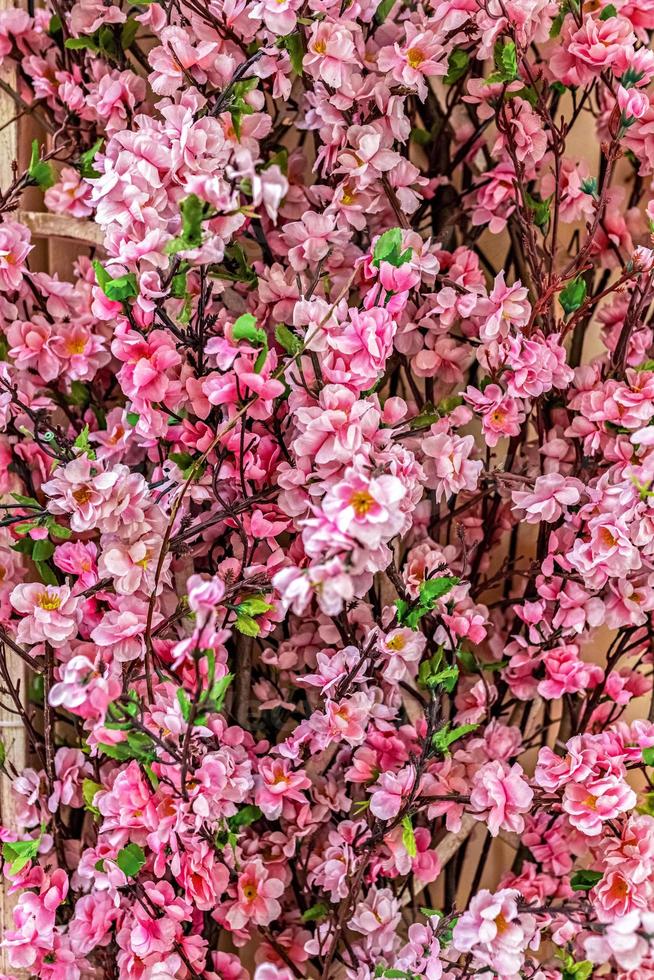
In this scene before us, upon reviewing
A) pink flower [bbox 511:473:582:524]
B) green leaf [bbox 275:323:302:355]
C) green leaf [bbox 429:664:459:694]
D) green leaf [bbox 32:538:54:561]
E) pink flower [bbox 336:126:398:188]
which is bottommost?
green leaf [bbox 429:664:459:694]

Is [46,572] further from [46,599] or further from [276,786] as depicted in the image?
[276,786]

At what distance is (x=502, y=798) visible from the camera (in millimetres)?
974

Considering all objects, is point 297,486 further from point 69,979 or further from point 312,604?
point 69,979

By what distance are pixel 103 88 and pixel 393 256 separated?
15.9 inches

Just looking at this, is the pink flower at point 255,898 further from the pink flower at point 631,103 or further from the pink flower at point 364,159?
the pink flower at point 631,103

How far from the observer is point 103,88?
1020mm

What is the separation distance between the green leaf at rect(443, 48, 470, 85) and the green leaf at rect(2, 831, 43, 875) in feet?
3.19

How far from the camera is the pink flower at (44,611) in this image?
3.17 feet

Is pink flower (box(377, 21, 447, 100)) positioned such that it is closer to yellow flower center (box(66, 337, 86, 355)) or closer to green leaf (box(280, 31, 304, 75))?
green leaf (box(280, 31, 304, 75))

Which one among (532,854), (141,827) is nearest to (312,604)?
(141,827)

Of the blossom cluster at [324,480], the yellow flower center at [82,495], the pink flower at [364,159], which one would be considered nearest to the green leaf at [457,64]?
the blossom cluster at [324,480]

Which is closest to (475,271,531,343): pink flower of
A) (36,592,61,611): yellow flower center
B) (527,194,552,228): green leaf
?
(527,194,552,228): green leaf

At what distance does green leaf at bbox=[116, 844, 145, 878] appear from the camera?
3.04 ft

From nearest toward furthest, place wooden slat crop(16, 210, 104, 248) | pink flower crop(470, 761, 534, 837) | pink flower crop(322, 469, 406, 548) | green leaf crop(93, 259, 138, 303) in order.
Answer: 1. pink flower crop(322, 469, 406, 548)
2. green leaf crop(93, 259, 138, 303)
3. pink flower crop(470, 761, 534, 837)
4. wooden slat crop(16, 210, 104, 248)
